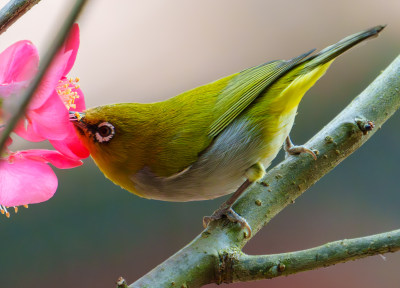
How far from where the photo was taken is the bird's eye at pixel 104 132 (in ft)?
2.23

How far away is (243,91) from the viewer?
859mm

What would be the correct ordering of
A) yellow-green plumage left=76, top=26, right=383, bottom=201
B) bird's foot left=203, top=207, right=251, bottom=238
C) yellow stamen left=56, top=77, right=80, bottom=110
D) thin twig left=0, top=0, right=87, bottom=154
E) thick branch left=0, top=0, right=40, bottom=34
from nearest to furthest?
1. thin twig left=0, top=0, right=87, bottom=154
2. thick branch left=0, top=0, right=40, bottom=34
3. yellow stamen left=56, top=77, right=80, bottom=110
4. bird's foot left=203, top=207, right=251, bottom=238
5. yellow-green plumage left=76, top=26, right=383, bottom=201

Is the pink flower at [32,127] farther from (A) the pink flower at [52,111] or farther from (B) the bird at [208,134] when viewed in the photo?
(B) the bird at [208,134]

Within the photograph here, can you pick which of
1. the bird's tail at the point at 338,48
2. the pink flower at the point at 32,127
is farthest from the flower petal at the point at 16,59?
the bird's tail at the point at 338,48

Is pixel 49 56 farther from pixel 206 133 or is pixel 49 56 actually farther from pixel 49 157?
pixel 206 133

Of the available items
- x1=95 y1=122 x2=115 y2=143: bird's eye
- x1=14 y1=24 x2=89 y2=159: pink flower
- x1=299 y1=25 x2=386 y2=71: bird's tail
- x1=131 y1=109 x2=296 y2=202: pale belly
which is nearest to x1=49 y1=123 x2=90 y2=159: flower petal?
x1=14 y1=24 x2=89 y2=159: pink flower

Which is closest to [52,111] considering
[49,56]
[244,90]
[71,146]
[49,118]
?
[49,118]

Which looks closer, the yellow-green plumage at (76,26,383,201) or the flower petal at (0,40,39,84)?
the flower petal at (0,40,39,84)

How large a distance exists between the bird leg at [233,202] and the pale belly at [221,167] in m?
0.02

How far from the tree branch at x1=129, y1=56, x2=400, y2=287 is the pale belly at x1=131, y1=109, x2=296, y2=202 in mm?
60

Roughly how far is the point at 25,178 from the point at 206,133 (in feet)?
1.40

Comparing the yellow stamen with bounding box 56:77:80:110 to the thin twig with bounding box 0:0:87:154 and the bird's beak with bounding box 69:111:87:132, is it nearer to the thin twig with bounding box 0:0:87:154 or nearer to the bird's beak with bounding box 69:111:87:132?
the bird's beak with bounding box 69:111:87:132

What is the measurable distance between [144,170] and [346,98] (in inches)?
48.4

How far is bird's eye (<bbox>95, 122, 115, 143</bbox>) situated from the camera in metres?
0.68
